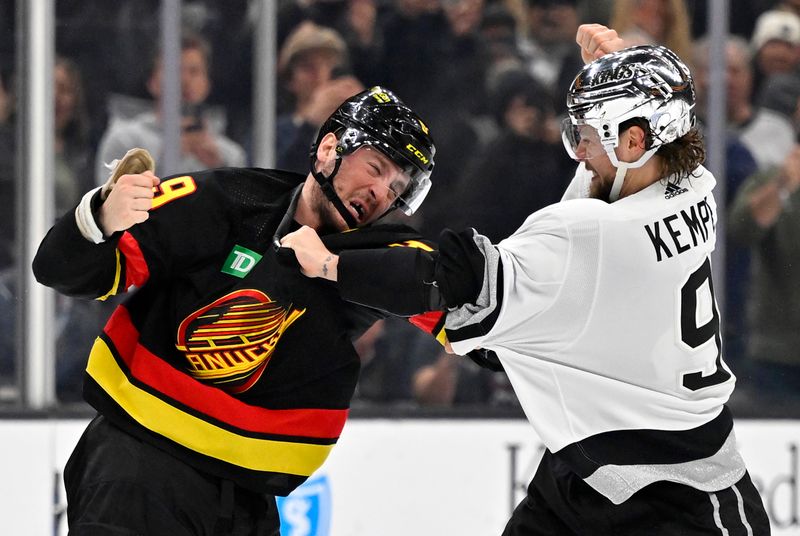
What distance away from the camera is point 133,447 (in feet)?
7.72

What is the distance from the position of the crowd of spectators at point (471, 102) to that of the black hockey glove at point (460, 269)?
1.87 meters

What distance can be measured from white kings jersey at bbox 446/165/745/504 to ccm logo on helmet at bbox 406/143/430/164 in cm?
32

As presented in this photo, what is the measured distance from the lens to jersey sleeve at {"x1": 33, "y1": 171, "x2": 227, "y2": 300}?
2.20m

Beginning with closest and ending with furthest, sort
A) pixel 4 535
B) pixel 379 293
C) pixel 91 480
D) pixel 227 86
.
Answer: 1. pixel 379 293
2. pixel 91 480
3. pixel 4 535
4. pixel 227 86

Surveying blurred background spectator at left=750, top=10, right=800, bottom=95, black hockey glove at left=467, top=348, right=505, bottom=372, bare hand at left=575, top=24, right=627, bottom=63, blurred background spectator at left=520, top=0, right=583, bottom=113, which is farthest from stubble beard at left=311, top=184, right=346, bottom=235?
blurred background spectator at left=750, top=10, right=800, bottom=95

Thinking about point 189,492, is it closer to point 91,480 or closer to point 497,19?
point 91,480

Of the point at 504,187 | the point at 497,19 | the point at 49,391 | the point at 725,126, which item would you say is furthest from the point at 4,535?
the point at 725,126

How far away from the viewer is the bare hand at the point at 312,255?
2.16 metres

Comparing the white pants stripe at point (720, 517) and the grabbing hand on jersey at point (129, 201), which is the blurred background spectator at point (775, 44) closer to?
the white pants stripe at point (720, 517)

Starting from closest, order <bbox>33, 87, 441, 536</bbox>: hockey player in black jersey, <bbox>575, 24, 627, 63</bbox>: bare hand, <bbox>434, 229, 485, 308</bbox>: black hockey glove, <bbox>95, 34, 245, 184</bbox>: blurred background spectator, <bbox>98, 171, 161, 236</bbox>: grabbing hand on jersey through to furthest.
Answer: <bbox>434, 229, 485, 308</bbox>: black hockey glove, <bbox>98, 171, 161, 236</bbox>: grabbing hand on jersey, <bbox>33, 87, 441, 536</bbox>: hockey player in black jersey, <bbox>575, 24, 627, 63</bbox>: bare hand, <bbox>95, 34, 245, 184</bbox>: blurred background spectator

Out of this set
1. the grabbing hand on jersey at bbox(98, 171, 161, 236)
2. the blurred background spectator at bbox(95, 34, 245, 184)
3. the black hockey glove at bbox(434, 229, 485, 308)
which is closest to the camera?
the black hockey glove at bbox(434, 229, 485, 308)

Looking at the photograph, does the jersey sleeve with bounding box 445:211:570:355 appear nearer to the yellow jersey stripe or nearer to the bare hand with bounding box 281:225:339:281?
the bare hand with bounding box 281:225:339:281

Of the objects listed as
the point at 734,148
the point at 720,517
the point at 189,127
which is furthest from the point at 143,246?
the point at 734,148

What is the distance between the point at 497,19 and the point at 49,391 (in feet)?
5.67
